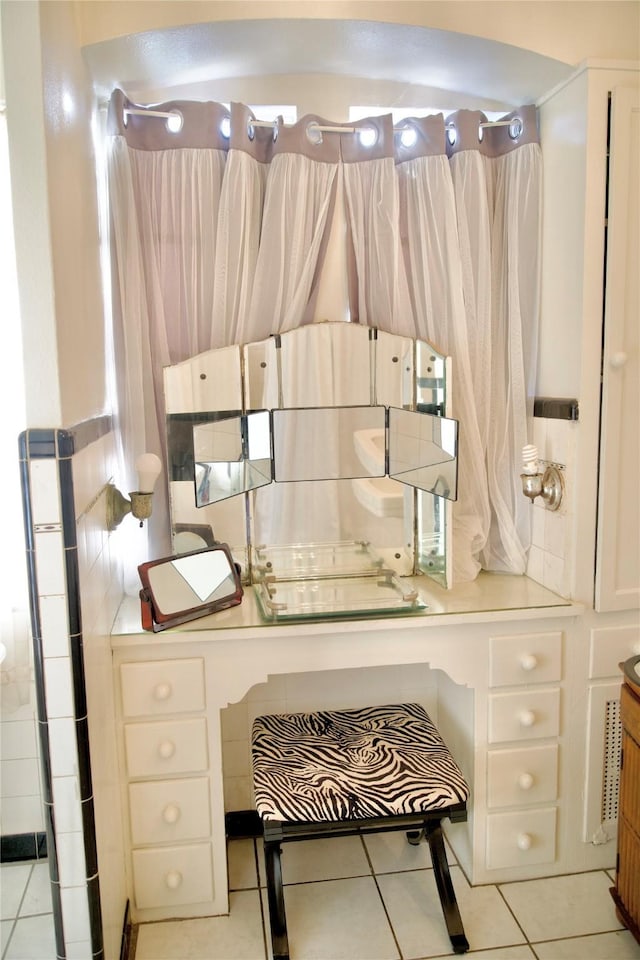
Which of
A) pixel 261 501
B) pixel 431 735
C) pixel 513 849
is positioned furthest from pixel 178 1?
pixel 513 849

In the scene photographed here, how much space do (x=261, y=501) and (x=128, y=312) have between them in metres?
0.64

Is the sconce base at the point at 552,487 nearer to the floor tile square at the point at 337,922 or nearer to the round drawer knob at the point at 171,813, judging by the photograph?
the floor tile square at the point at 337,922

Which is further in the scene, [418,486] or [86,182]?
[418,486]

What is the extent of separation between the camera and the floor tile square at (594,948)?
1.79 m

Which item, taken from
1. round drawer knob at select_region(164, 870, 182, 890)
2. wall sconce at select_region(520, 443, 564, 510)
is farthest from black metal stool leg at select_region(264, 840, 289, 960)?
wall sconce at select_region(520, 443, 564, 510)

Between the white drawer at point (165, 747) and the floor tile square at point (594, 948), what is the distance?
0.96 meters

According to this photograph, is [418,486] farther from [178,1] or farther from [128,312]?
[178,1]

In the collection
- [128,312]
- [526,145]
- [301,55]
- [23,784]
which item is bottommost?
[23,784]

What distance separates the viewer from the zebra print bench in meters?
1.74

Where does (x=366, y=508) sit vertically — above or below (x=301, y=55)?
below

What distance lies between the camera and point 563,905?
6.44ft

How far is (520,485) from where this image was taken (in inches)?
87.0

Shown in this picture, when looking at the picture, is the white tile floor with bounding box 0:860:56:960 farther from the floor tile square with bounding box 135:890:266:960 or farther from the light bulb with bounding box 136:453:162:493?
the light bulb with bounding box 136:453:162:493

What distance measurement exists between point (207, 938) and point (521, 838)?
33.9 inches
